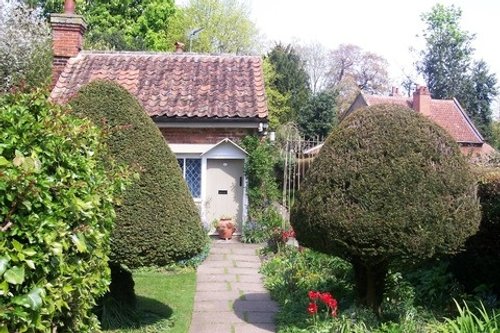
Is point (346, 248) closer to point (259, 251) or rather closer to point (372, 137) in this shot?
point (372, 137)

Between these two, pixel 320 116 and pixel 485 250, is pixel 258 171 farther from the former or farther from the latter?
pixel 320 116

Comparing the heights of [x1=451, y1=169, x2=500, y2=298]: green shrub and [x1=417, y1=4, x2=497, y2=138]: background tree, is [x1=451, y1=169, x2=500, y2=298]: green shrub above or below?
below

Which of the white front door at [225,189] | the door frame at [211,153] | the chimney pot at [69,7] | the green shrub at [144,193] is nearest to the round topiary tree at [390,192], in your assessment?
the green shrub at [144,193]

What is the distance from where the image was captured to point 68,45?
15039mm

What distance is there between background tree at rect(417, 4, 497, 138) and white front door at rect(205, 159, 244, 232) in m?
31.0

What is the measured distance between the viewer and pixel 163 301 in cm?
743

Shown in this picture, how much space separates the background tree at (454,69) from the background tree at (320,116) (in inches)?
576

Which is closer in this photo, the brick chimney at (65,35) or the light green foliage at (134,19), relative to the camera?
the brick chimney at (65,35)

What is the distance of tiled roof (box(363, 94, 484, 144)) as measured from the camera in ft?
111

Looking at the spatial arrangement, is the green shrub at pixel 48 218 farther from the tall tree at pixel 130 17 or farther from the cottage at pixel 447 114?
the tall tree at pixel 130 17

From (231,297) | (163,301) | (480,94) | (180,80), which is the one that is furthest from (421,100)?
(163,301)

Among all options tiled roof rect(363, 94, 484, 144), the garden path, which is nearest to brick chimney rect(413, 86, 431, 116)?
tiled roof rect(363, 94, 484, 144)

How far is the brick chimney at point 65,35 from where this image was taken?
1421cm

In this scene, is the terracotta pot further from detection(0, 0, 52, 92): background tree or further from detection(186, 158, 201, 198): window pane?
detection(0, 0, 52, 92): background tree
